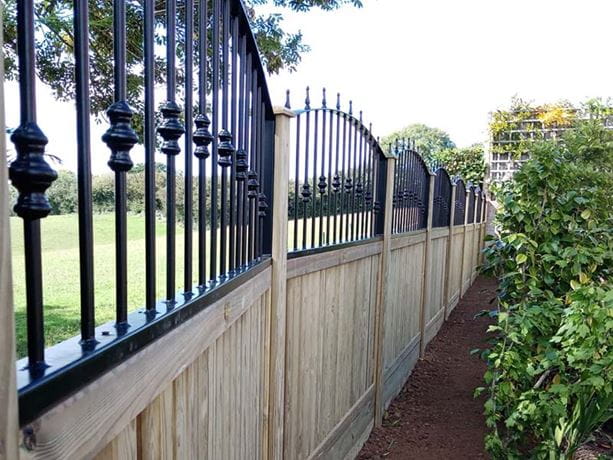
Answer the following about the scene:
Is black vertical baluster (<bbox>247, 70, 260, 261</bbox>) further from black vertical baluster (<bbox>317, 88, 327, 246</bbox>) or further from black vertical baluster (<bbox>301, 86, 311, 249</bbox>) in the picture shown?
black vertical baluster (<bbox>317, 88, 327, 246</bbox>)

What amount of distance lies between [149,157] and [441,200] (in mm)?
5771

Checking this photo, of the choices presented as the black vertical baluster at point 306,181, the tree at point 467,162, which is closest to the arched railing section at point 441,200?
the black vertical baluster at point 306,181

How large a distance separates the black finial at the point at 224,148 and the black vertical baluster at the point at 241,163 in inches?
5.5

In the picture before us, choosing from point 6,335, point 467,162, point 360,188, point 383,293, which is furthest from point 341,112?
point 467,162

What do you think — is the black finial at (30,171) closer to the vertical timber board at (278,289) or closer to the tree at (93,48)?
the vertical timber board at (278,289)

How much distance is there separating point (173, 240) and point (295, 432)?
4.96ft

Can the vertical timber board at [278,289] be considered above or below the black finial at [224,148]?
below

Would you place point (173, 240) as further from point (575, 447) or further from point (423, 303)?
point (423, 303)

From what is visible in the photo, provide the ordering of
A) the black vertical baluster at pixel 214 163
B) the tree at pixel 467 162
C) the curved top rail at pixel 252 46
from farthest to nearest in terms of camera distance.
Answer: the tree at pixel 467 162
the curved top rail at pixel 252 46
the black vertical baluster at pixel 214 163

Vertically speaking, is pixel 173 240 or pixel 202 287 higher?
pixel 173 240

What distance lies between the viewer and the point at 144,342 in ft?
2.84

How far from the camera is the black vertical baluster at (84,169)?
0.74 meters

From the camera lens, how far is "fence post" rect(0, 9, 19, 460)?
498 mm

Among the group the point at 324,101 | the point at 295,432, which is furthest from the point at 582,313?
the point at 324,101
